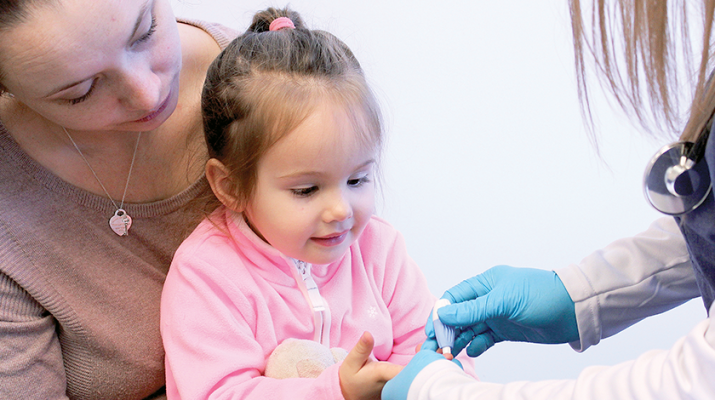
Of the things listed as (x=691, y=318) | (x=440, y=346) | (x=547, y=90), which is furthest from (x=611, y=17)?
(x=691, y=318)

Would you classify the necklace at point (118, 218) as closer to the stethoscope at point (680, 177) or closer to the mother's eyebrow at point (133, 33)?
the mother's eyebrow at point (133, 33)

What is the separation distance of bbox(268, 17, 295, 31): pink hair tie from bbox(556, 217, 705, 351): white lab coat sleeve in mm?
588

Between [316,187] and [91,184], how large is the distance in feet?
1.23

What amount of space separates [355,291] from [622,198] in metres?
0.93

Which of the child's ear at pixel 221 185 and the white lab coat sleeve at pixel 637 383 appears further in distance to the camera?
the child's ear at pixel 221 185

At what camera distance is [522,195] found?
167 cm

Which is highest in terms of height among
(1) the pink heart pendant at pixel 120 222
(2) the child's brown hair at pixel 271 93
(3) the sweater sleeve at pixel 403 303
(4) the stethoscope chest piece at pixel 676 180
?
(2) the child's brown hair at pixel 271 93

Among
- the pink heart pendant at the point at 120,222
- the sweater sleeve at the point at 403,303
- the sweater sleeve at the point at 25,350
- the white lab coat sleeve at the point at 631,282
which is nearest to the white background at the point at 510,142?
the sweater sleeve at the point at 403,303

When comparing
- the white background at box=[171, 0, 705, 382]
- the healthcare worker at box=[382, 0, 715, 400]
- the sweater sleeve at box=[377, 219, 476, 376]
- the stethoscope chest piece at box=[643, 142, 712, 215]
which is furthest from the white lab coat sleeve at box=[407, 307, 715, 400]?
the white background at box=[171, 0, 705, 382]

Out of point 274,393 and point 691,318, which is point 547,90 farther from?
point 274,393

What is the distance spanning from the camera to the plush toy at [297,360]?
0.91 meters

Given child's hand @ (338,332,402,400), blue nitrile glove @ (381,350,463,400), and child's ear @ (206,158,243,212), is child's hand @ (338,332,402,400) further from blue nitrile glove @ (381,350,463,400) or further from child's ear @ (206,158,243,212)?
child's ear @ (206,158,243,212)

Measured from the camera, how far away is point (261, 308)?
3.08ft

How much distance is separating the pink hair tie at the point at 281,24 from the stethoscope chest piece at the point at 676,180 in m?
0.57
